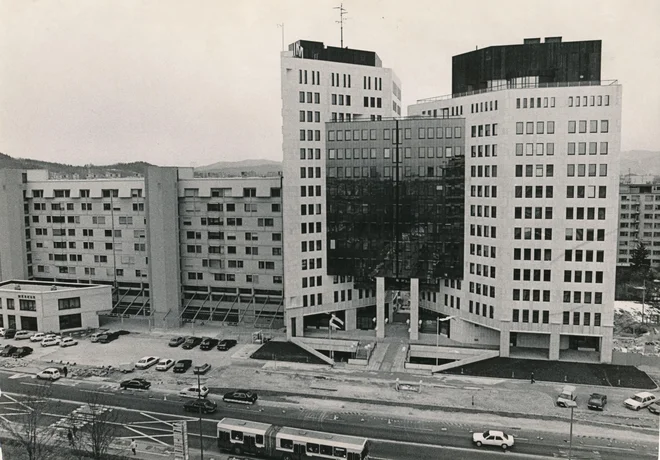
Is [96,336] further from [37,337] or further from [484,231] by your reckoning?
[484,231]

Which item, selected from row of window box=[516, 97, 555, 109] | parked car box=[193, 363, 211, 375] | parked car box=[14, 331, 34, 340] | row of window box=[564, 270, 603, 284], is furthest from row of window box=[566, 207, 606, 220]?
parked car box=[14, 331, 34, 340]

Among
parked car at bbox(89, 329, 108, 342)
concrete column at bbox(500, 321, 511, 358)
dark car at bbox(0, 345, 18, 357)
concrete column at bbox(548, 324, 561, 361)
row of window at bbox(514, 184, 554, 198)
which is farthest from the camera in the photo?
parked car at bbox(89, 329, 108, 342)

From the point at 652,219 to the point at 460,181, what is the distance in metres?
91.3

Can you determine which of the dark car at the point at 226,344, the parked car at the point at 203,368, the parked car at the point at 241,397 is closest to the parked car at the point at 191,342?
the dark car at the point at 226,344

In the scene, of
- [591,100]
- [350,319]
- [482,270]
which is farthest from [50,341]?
[591,100]

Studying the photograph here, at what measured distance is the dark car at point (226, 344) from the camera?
81.4 metres

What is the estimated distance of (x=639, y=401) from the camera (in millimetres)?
60125

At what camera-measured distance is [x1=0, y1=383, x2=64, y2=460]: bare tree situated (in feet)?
157

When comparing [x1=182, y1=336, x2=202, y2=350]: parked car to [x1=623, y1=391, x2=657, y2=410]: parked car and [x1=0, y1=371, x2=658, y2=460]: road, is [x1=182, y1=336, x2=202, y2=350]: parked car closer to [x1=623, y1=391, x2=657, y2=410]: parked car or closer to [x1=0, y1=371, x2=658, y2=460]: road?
[x1=0, y1=371, x2=658, y2=460]: road

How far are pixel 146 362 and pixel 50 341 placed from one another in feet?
66.7

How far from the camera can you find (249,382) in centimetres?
6875

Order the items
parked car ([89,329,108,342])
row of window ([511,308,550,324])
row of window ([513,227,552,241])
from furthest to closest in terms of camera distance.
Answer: parked car ([89,329,108,342]) → row of window ([511,308,550,324]) → row of window ([513,227,552,241])

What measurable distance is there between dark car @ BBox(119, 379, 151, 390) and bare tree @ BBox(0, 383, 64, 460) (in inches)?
292

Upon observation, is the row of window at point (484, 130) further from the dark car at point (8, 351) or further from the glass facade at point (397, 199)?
the dark car at point (8, 351)
